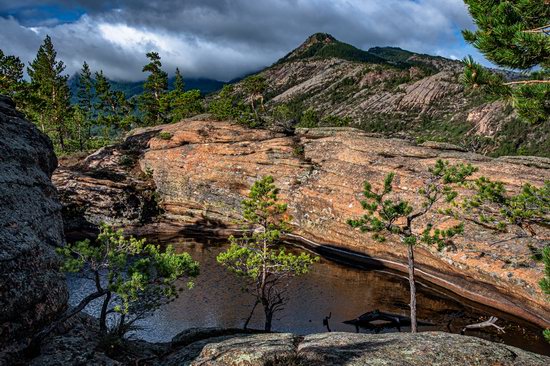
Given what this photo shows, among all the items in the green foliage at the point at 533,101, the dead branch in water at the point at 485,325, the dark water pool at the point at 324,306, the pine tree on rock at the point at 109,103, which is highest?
the pine tree on rock at the point at 109,103

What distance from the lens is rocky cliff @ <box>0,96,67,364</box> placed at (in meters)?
12.9

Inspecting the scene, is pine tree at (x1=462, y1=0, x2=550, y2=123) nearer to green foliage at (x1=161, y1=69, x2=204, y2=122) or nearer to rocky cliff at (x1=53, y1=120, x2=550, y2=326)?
rocky cliff at (x1=53, y1=120, x2=550, y2=326)

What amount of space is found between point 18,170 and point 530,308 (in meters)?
41.0

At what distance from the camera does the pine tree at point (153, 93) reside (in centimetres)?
9575

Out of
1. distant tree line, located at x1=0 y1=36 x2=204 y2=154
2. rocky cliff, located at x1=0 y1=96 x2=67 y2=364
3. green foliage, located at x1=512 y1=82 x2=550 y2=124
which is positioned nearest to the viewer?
green foliage, located at x1=512 y1=82 x2=550 y2=124

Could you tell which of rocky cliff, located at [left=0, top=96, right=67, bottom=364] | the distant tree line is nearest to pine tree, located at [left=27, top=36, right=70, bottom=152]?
the distant tree line

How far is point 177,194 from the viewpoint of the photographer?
2650 inches

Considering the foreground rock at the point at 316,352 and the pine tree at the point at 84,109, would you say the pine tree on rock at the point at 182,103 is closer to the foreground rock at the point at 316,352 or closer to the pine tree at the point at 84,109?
the pine tree at the point at 84,109

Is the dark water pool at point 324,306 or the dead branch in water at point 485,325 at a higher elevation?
the dead branch in water at point 485,325

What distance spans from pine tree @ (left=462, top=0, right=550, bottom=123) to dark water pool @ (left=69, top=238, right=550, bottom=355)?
2520 centimetres

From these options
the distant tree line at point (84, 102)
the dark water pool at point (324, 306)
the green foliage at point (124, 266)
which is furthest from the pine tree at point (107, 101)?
the green foliage at point (124, 266)

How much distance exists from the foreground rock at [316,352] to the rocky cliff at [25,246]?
1.76 metres

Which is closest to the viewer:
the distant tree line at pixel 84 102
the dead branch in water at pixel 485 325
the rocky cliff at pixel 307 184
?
the dead branch in water at pixel 485 325

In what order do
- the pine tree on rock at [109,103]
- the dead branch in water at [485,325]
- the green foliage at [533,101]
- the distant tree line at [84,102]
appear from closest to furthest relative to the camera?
the green foliage at [533,101] < the dead branch in water at [485,325] < the distant tree line at [84,102] < the pine tree on rock at [109,103]
